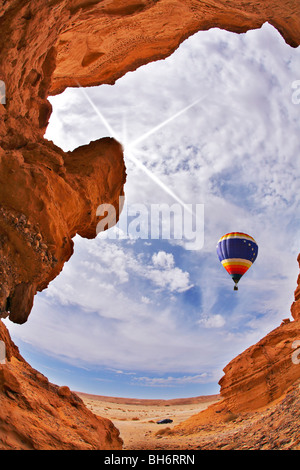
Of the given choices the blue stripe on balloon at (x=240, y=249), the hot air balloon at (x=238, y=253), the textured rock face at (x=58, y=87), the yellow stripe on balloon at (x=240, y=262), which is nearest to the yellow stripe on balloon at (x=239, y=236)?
the hot air balloon at (x=238, y=253)

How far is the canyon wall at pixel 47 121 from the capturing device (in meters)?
8.68

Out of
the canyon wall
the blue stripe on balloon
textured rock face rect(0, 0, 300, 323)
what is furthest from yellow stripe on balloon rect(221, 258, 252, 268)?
textured rock face rect(0, 0, 300, 323)

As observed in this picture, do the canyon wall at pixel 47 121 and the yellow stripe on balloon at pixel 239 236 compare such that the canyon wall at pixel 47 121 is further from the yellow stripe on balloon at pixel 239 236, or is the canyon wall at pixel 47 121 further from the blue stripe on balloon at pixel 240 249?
the yellow stripe on balloon at pixel 239 236

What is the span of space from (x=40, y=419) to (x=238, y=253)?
67.2ft

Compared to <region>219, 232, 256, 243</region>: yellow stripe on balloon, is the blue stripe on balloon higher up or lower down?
lower down

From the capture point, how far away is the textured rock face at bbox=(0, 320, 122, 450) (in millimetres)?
6096

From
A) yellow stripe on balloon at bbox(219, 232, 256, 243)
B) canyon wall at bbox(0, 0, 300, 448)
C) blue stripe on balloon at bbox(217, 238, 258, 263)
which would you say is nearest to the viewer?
canyon wall at bbox(0, 0, 300, 448)

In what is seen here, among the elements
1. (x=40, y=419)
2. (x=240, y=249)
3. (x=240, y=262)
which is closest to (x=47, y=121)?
(x=40, y=419)

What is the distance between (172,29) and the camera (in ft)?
47.4

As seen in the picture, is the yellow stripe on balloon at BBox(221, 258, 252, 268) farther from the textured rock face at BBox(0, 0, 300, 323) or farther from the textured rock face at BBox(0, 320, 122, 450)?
the textured rock face at BBox(0, 320, 122, 450)

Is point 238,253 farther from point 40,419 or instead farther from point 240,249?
point 40,419

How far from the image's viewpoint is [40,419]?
7.62 metres

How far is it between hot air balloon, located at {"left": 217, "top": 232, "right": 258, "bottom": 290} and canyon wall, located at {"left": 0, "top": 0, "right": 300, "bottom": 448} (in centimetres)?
796
